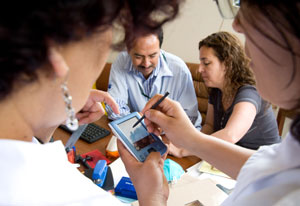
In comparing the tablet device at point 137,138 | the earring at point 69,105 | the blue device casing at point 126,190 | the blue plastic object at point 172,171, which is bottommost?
the blue plastic object at point 172,171

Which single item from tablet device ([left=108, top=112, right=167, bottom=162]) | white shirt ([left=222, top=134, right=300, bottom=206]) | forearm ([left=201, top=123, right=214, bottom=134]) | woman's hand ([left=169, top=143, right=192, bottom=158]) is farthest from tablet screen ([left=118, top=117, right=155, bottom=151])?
forearm ([left=201, top=123, right=214, bottom=134])

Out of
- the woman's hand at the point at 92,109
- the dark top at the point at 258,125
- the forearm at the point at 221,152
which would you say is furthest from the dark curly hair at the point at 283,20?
the dark top at the point at 258,125

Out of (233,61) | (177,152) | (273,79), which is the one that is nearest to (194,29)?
(233,61)

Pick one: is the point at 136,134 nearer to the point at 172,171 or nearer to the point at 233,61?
the point at 172,171

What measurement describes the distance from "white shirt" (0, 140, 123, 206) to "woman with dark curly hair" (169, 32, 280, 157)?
0.78 m

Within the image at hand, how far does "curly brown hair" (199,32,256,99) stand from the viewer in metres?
1.24

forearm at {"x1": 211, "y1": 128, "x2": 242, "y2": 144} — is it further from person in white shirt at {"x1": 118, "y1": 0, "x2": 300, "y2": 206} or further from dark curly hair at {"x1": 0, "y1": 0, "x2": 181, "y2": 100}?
dark curly hair at {"x1": 0, "y1": 0, "x2": 181, "y2": 100}

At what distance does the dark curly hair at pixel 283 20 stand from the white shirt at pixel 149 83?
1.19m

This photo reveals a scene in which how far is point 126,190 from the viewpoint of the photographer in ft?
2.47

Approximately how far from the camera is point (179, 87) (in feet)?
5.39

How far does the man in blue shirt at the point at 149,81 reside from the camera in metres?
1.54

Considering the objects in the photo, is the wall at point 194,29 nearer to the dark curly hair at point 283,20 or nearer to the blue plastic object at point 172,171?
the blue plastic object at point 172,171

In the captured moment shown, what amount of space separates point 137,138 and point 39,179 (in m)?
0.41

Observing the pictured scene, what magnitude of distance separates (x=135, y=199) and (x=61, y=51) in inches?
22.9
